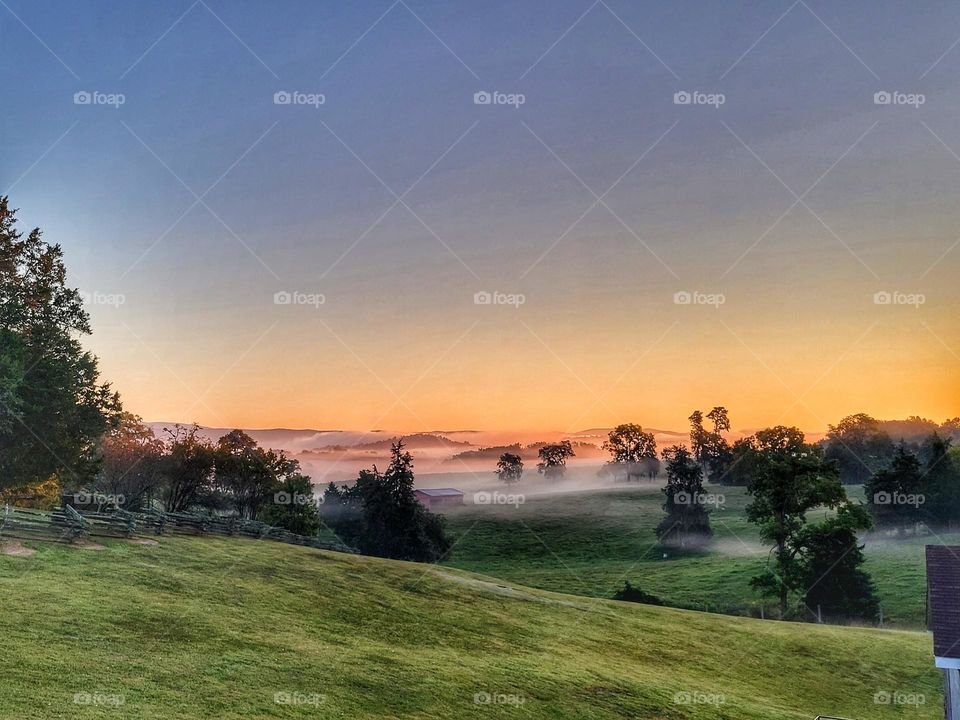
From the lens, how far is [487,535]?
5202 inches

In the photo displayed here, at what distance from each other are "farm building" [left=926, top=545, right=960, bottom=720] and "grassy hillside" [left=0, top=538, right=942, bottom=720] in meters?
10.1

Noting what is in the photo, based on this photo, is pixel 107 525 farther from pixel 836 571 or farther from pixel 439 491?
pixel 439 491

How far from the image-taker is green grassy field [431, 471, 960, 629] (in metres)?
87.7

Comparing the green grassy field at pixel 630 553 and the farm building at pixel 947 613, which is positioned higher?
the farm building at pixel 947 613

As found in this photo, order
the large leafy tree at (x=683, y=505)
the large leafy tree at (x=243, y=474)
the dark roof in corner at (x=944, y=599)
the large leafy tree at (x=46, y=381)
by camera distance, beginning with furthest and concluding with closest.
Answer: the large leafy tree at (x=683, y=505) < the large leafy tree at (x=243, y=474) < the large leafy tree at (x=46, y=381) < the dark roof in corner at (x=944, y=599)

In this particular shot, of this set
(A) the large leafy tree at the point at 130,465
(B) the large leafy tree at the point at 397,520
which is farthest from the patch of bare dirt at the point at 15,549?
(B) the large leafy tree at the point at 397,520

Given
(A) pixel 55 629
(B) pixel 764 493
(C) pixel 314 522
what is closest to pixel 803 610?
(B) pixel 764 493

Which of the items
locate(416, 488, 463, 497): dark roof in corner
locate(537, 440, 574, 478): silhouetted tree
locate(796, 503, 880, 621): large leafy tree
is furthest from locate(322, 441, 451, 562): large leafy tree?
locate(537, 440, 574, 478): silhouetted tree

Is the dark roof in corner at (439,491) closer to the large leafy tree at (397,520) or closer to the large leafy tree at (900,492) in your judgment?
the large leafy tree at (397,520)

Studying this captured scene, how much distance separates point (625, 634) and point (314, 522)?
4872 cm

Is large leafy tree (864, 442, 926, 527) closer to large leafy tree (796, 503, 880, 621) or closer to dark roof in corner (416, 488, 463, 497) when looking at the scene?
large leafy tree (796, 503, 880, 621)

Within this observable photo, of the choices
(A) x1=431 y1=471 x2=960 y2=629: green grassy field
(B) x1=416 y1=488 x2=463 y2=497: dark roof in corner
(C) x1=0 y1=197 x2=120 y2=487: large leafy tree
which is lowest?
(A) x1=431 y1=471 x2=960 y2=629: green grassy field

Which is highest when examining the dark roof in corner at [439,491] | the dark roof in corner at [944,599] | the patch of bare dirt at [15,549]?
the dark roof in corner at [944,599]

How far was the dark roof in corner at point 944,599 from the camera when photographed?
→ 2541 centimetres
